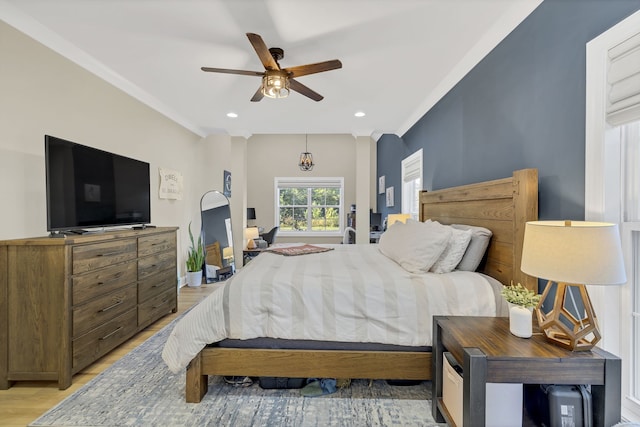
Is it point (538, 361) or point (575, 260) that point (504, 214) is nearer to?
point (575, 260)

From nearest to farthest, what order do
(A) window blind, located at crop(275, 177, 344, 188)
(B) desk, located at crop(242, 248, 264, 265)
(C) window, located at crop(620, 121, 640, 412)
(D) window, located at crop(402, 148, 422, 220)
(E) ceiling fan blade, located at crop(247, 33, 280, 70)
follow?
(C) window, located at crop(620, 121, 640, 412), (E) ceiling fan blade, located at crop(247, 33, 280, 70), (D) window, located at crop(402, 148, 422, 220), (B) desk, located at crop(242, 248, 264, 265), (A) window blind, located at crop(275, 177, 344, 188)

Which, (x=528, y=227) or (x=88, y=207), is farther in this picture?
(x=88, y=207)

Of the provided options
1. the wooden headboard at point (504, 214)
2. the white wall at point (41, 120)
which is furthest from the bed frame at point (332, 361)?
the white wall at point (41, 120)

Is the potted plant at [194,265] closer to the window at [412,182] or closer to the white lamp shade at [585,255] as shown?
the window at [412,182]

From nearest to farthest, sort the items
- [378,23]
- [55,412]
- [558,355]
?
[558,355] → [55,412] → [378,23]

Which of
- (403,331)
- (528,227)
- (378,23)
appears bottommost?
(403,331)

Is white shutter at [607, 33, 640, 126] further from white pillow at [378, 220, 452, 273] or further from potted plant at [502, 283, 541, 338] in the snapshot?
white pillow at [378, 220, 452, 273]

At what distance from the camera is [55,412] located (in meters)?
1.76

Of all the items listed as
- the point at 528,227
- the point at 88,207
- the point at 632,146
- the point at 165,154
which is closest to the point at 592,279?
the point at 528,227

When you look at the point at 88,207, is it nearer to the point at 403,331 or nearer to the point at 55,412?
the point at 55,412

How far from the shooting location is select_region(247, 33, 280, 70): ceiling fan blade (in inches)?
76.0

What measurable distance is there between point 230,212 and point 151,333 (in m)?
2.81

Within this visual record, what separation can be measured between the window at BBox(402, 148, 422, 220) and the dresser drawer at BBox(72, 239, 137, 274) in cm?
339

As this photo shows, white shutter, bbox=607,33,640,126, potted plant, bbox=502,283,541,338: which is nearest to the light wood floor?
potted plant, bbox=502,283,541,338
